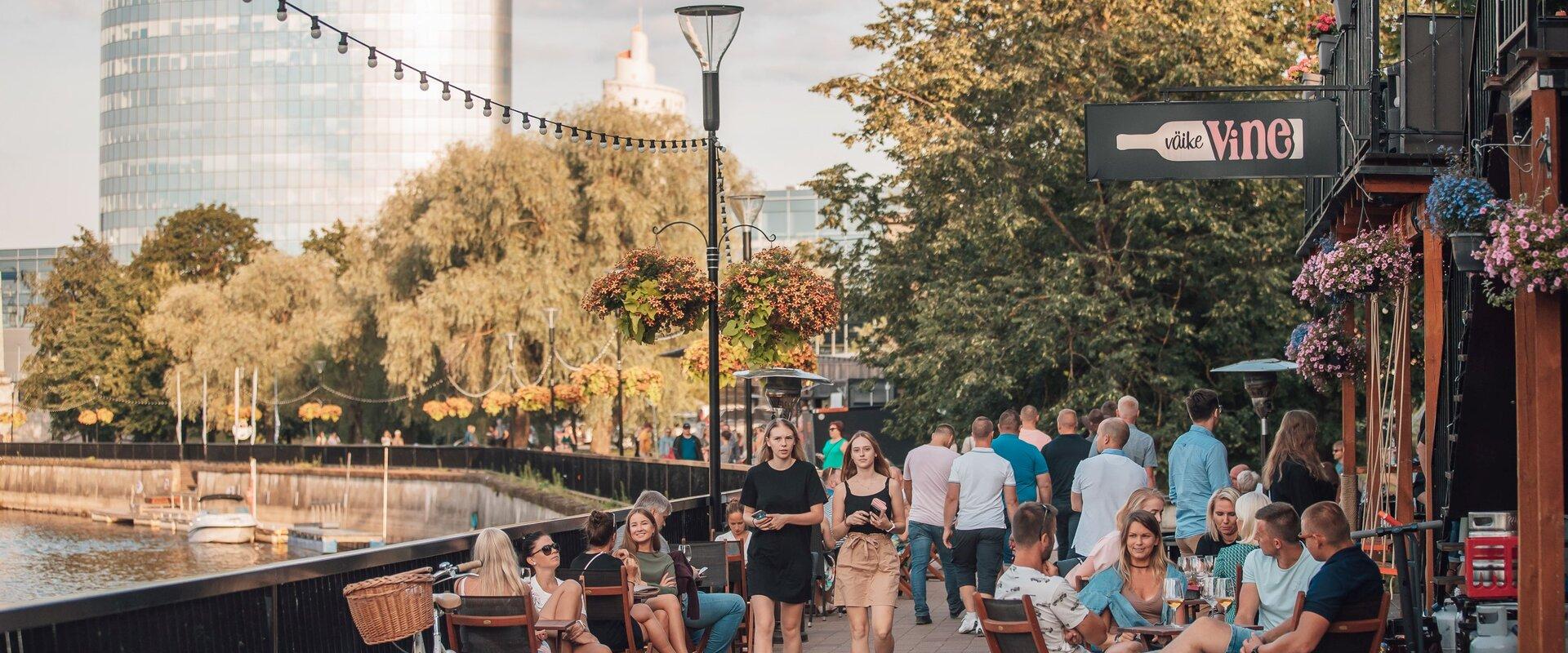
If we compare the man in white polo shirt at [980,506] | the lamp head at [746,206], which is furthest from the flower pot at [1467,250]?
the lamp head at [746,206]

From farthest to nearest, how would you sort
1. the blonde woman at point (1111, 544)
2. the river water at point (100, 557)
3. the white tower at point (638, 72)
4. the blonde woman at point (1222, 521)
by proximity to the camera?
the white tower at point (638, 72) < the river water at point (100, 557) < the blonde woman at point (1222, 521) < the blonde woman at point (1111, 544)

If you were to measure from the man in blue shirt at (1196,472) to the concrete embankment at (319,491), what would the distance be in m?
20.2

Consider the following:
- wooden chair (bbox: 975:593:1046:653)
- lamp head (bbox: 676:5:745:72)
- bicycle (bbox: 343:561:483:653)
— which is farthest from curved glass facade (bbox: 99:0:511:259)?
wooden chair (bbox: 975:593:1046:653)

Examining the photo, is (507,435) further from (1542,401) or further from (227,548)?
(1542,401)

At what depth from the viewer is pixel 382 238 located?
1746 inches

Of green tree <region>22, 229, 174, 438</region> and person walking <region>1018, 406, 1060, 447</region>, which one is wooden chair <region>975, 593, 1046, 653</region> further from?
green tree <region>22, 229, 174, 438</region>

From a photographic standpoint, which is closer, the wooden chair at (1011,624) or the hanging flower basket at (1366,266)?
the wooden chair at (1011,624)

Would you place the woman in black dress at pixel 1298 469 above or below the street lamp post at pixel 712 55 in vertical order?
below

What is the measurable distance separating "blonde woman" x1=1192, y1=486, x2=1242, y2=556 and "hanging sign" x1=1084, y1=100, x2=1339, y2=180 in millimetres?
1977

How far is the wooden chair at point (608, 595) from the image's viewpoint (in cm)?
876

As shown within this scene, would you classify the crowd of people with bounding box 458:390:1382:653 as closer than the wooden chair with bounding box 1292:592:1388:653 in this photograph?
No

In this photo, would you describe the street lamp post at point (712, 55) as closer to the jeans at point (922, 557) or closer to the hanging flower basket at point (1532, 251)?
the jeans at point (922, 557)

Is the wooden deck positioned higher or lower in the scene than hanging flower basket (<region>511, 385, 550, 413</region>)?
lower

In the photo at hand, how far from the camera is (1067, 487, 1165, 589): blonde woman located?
852 cm
